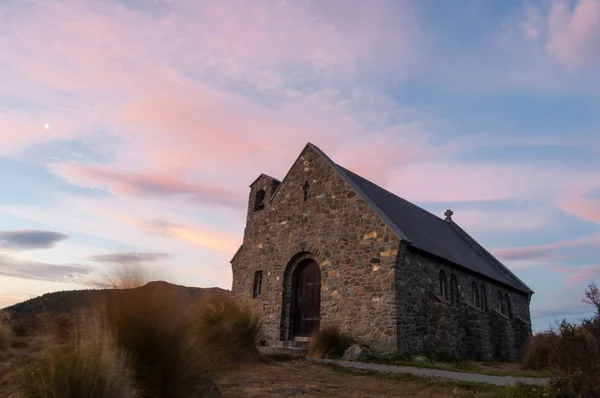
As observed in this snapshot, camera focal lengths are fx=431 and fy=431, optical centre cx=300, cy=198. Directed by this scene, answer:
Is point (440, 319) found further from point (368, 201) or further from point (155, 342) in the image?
point (155, 342)

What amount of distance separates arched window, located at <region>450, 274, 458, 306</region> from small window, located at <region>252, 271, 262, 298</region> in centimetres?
863

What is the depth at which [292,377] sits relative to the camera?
9180mm

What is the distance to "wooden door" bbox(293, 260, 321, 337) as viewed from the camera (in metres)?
17.7

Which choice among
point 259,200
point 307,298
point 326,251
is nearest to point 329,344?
point 307,298

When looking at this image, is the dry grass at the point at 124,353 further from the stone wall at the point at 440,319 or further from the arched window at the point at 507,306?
the arched window at the point at 507,306

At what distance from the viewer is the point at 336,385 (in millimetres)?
8547

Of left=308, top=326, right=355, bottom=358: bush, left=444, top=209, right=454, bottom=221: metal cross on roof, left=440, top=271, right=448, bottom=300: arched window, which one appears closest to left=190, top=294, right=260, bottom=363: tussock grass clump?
left=308, top=326, right=355, bottom=358: bush

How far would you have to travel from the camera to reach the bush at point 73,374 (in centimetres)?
410

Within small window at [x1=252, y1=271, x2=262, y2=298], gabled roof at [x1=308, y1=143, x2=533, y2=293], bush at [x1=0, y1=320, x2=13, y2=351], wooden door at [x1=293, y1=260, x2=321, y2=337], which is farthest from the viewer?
small window at [x1=252, y1=271, x2=262, y2=298]

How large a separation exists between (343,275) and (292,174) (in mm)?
5592

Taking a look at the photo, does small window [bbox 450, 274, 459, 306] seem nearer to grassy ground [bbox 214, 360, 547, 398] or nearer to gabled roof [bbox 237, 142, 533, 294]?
gabled roof [bbox 237, 142, 533, 294]

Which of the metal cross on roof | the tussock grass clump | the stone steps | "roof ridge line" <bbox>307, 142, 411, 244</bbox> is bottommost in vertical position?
the stone steps

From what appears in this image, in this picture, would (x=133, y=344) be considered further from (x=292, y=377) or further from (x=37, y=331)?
(x=292, y=377)

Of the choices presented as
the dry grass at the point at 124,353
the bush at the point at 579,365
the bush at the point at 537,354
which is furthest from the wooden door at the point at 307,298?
the dry grass at the point at 124,353
